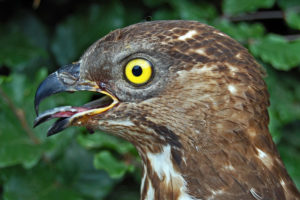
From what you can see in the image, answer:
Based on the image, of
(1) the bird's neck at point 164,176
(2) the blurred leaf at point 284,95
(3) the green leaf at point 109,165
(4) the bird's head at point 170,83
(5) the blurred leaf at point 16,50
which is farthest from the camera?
(2) the blurred leaf at point 284,95

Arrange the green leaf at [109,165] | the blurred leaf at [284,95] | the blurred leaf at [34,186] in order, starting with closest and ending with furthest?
1. the green leaf at [109,165]
2. the blurred leaf at [34,186]
3. the blurred leaf at [284,95]

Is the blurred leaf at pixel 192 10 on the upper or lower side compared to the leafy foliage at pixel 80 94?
upper

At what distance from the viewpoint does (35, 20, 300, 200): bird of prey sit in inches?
73.9

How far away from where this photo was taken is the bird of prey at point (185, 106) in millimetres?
1878

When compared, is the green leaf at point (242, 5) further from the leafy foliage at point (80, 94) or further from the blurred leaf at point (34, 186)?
the blurred leaf at point (34, 186)

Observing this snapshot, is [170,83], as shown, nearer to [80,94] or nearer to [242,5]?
[80,94]

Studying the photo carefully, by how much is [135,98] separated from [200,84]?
0.89 ft

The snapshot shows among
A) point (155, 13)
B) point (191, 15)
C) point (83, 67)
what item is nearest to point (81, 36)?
point (155, 13)

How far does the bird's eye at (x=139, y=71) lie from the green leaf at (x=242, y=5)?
1.73m

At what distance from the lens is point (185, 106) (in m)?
1.89

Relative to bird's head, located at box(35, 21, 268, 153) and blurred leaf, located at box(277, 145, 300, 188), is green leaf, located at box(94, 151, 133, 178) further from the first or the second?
blurred leaf, located at box(277, 145, 300, 188)

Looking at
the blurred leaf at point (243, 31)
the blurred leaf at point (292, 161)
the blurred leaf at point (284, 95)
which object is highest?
the blurred leaf at point (243, 31)

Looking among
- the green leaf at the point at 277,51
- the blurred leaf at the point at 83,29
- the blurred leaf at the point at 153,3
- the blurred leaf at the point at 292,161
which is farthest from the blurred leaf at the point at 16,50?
the blurred leaf at the point at 292,161

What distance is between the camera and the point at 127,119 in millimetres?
1976
